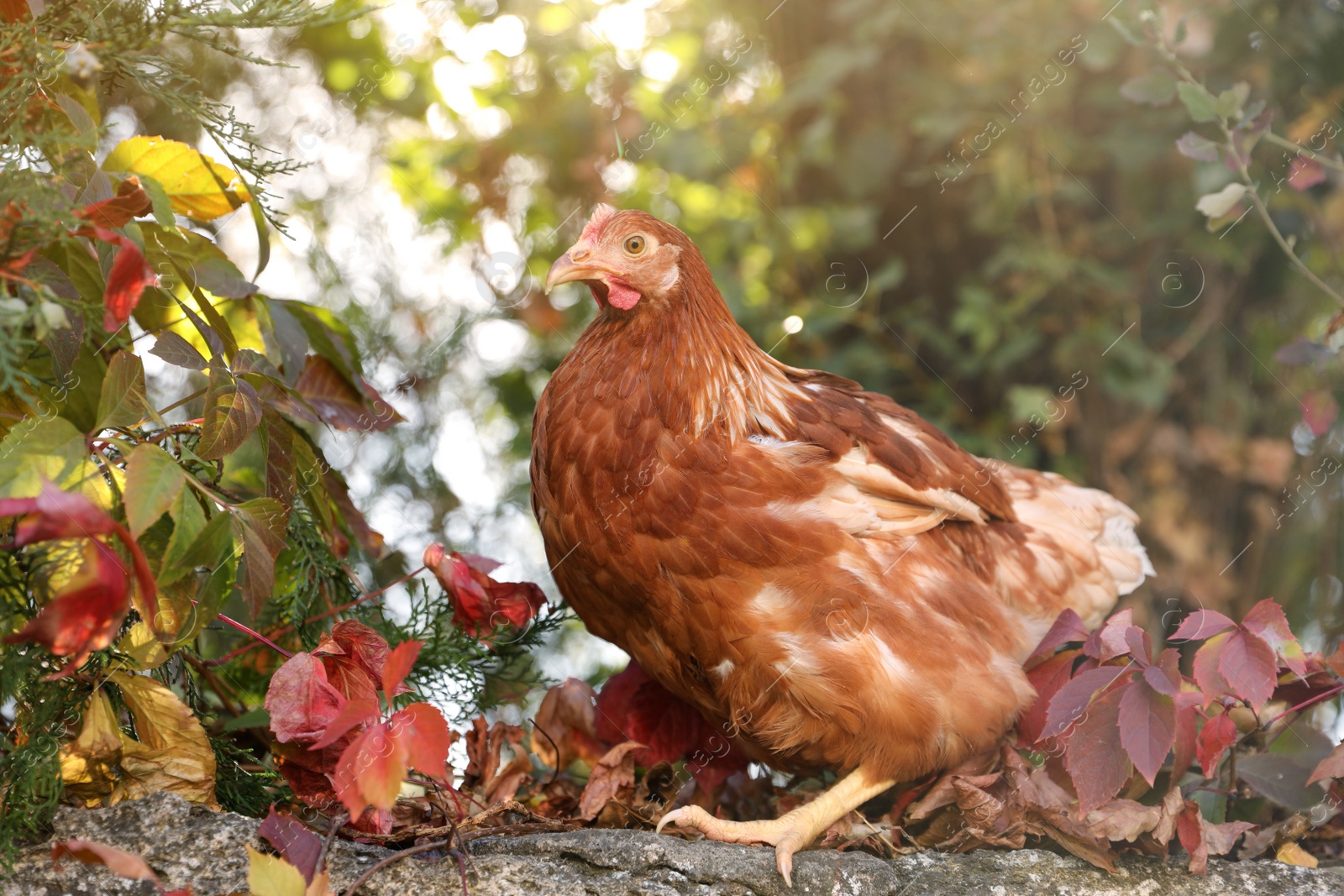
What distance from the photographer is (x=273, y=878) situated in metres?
1.02

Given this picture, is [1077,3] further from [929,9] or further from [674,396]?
[674,396]

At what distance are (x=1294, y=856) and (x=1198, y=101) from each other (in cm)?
127

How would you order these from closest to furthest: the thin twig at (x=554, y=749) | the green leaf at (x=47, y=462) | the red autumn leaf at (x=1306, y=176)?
the green leaf at (x=47, y=462) → the thin twig at (x=554, y=749) → the red autumn leaf at (x=1306, y=176)

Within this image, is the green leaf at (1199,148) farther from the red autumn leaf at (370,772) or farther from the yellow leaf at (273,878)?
the yellow leaf at (273,878)

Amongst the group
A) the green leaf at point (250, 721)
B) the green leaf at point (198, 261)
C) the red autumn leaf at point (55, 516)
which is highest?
the green leaf at point (198, 261)

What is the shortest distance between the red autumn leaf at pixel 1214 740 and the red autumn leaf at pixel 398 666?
1.08 metres

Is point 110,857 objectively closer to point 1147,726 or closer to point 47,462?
point 47,462

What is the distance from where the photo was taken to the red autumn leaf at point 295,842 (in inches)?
45.2

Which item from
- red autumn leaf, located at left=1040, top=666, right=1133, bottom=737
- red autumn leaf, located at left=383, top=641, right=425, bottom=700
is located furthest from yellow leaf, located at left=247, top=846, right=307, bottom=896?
red autumn leaf, located at left=1040, top=666, right=1133, bottom=737

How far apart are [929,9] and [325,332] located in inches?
95.0

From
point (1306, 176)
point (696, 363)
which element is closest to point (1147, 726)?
point (696, 363)

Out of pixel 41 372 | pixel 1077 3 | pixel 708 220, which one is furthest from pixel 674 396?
pixel 1077 3

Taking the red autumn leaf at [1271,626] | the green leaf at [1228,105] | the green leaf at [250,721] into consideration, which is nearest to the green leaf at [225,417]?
the green leaf at [250,721]

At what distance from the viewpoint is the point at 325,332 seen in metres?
1.58
